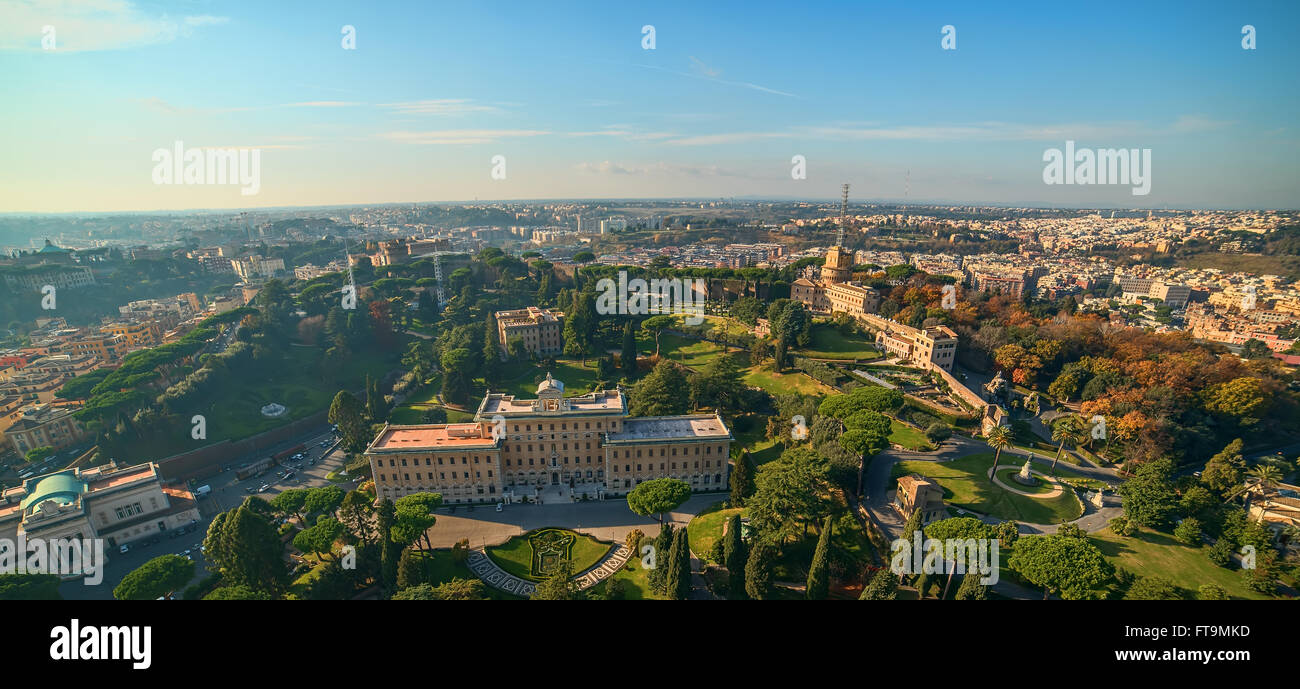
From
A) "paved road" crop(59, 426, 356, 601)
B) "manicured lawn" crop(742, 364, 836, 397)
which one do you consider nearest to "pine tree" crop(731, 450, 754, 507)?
"manicured lawn" crop(742, 364, 836, 397)

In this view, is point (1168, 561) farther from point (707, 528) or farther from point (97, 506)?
point (97, 506)

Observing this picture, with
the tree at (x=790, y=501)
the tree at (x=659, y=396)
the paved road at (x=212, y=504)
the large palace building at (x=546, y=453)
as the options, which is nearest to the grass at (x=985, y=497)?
the tree at (x=790, y=501)

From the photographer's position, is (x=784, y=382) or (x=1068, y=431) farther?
(x=784, y=382)

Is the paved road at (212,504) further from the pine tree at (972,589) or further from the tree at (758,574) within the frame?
the pine tree at (972,589)

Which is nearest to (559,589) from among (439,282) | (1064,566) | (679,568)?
(679,568)
